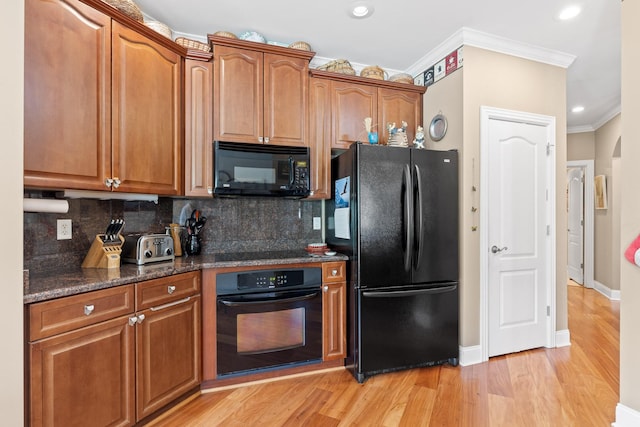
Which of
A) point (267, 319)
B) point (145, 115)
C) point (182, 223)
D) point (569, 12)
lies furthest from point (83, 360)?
point (569, 12)

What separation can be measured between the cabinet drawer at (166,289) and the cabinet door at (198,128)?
2.21ft

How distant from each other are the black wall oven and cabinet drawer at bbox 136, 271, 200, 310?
0.57 feet

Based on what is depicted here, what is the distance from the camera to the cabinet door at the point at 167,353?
5.71 ft

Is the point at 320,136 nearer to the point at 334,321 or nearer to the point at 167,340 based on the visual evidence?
the point at 334,321

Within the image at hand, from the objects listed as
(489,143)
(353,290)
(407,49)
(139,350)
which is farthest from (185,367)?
(407,49)

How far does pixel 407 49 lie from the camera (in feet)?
9.18

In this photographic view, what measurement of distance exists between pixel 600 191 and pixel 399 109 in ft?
13.0

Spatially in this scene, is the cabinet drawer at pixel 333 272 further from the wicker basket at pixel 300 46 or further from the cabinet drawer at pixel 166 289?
the wicker basket at pixel 300 46

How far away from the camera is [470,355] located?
257cm

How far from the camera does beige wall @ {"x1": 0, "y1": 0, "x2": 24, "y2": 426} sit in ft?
3.59

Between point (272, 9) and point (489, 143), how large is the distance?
2024 millimetres

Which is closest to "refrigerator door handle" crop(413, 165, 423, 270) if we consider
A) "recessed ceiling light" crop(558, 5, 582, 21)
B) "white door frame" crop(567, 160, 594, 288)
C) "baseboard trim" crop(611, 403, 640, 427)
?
"baseboard trim" crop(611, 403, 640, 427)

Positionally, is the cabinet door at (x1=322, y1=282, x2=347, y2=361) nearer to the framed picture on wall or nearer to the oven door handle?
the oven door handle

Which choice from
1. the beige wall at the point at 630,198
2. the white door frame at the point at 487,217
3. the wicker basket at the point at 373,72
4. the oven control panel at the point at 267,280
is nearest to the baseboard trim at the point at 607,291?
the white door frame at the point at 487,217
